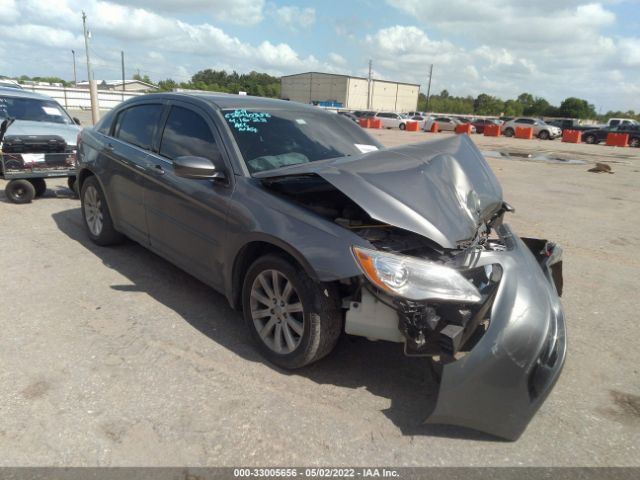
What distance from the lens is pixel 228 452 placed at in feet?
7.88

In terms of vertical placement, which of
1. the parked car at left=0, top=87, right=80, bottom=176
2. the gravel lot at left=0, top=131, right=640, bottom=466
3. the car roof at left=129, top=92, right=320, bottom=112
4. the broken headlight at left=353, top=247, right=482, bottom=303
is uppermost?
the car roof at left=129, top=92, right=320, bottom=112

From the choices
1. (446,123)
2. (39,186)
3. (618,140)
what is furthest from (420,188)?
(446,123)

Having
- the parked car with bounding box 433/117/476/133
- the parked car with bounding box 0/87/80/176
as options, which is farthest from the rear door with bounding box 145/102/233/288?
the parked car with bounding box 433/117/476/133

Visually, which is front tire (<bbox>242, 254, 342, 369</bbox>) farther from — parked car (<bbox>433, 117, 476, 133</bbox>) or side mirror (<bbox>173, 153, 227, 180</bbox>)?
parked car (<bbox>433, 117, 476, 133</bbox>)

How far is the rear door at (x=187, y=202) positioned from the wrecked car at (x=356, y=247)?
0.05ft

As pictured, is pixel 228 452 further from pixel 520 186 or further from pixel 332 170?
pixel 520 186

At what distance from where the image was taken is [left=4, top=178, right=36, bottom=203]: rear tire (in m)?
7.14

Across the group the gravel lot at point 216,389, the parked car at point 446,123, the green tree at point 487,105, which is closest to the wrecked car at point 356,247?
the gravel lot at point 216,389

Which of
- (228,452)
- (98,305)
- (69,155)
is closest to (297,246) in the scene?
(228,452)

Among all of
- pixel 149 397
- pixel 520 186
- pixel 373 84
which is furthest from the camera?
pixel 373 84

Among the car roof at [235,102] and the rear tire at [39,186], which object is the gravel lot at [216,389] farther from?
the rear tire at [39,186]

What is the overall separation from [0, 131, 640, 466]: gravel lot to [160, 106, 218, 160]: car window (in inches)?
50.0

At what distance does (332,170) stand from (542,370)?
5.25 feet

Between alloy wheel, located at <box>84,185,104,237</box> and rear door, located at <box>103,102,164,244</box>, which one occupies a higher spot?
rear door, located at <box>103,102,164,244</box>
